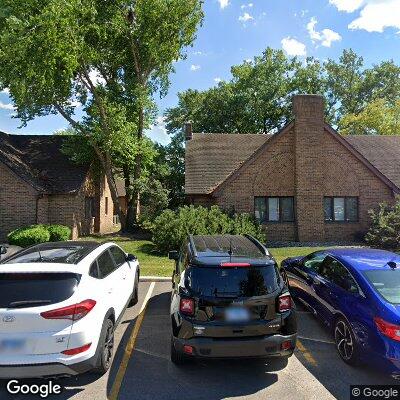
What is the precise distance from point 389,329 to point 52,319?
427cm

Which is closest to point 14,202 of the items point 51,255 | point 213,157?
point 213,157

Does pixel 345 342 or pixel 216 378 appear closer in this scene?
pixel 216 378

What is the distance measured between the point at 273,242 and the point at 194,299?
14.7 metres

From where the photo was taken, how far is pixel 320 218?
1923 cm

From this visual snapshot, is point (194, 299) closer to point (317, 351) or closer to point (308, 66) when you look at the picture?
point (317, 351)

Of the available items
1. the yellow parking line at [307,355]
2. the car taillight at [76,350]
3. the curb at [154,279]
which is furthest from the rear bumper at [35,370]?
the curb at [154,279]

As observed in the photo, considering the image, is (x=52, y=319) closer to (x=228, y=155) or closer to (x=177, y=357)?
(x=177, y=357)

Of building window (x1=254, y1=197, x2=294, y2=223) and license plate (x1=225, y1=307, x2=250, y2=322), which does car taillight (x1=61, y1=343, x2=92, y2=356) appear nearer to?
license plate (x1=225, y1=307, x2=250, y2=322)

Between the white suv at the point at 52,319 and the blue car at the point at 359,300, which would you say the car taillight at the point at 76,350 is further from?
the blue car at the point at 359,300

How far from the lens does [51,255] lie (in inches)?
224

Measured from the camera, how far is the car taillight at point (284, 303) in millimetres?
5141

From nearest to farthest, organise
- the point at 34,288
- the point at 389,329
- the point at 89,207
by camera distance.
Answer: the point at 34,288 < the point at 389,329 < the point at 89,207

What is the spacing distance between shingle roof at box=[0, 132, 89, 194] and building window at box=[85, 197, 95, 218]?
6.51ft

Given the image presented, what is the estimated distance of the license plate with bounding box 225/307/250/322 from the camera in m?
4.95
